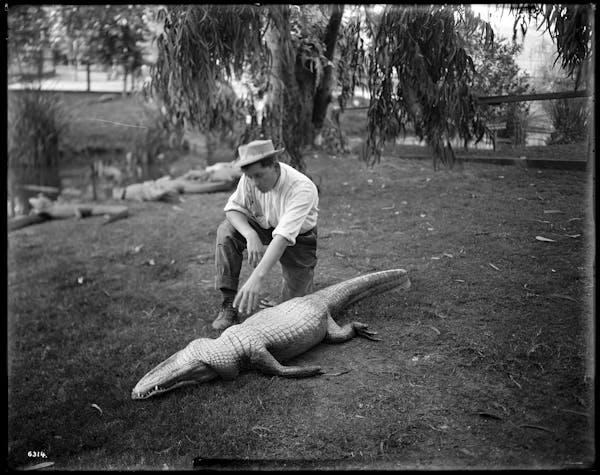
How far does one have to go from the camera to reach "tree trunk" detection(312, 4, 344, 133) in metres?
2.76

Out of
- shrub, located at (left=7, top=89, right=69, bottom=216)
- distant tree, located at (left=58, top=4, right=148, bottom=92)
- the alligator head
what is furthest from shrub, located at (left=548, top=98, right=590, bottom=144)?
shrub, located at (left=7, top=89, right=69, bottom=216)

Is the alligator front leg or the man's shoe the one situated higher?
the man's shoe

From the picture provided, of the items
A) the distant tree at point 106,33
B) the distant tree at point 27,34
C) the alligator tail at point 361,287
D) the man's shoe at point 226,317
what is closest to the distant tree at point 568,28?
the alligator tail at point 361,287

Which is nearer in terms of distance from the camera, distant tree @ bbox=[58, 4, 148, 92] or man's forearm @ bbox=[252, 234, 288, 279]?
man's forearm @ bbox=[252, 234, 288, 279]

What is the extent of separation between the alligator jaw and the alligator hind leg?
61 cm

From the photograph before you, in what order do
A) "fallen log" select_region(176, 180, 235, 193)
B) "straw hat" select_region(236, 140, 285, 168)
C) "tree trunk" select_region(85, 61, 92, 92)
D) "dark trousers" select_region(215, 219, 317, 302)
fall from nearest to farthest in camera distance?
"straw hat" select_region(236, 140, 285, 168)
"dark trousers" select_region(215, 219, 317, 302)
"tree trunk" select_region(85, 61, 92, 92)
"fallen log" select_region(176, 180, 235, 193)

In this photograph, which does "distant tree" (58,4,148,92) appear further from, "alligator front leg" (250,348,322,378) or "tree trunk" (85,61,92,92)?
"alligator front leg" (250,348,322,378)

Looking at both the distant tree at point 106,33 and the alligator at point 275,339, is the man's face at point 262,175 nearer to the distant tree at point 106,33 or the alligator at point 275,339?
the alligator at point 275,339

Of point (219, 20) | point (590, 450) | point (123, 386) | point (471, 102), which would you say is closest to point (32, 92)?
point (219, 20)

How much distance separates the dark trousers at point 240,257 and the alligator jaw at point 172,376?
1.51ft

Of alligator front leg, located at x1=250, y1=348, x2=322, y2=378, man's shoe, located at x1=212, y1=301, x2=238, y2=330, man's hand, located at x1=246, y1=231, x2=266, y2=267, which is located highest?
man's hand, located at x1=246, y1=231, x2=266, y2=267

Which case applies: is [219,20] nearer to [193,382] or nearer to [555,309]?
[193,382]

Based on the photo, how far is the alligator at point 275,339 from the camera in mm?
2396

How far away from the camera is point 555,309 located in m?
2.22
